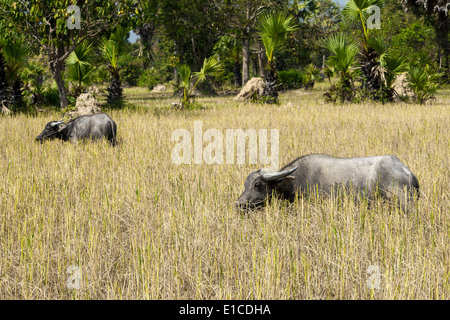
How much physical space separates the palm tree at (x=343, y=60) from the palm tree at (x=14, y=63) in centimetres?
1025

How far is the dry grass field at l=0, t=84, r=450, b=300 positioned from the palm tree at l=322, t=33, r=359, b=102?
27.5 feet

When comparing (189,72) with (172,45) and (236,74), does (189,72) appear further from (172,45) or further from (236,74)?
(236,74)

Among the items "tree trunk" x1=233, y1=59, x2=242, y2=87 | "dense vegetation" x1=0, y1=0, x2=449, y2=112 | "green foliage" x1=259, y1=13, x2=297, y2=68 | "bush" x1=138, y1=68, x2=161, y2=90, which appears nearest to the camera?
"dense vegetation" x1=0, y1=0, x2=449, y2=112

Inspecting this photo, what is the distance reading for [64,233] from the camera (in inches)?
125

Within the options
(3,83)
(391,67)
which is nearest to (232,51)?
(391,67)

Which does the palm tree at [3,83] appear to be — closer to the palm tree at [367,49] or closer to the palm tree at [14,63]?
the palm tree at [14,63]

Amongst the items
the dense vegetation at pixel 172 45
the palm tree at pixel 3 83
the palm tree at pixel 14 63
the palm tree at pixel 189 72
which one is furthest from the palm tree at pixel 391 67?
the palm tree at pixel 3 83

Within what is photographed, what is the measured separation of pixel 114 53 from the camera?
12.5 m

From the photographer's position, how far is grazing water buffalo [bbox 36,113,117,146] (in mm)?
6678

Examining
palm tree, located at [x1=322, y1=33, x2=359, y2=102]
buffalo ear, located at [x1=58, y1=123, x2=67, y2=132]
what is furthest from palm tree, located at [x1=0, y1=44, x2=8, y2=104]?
palm tree, located at [x1=322, y1=33, x2=359, y2=102]

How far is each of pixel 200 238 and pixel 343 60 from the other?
38.1 feet

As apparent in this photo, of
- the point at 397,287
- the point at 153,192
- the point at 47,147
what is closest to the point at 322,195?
the point at 397,287

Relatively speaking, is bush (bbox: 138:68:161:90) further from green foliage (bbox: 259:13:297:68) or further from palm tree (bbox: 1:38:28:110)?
green foliage (bbox: 259:13:297:68)

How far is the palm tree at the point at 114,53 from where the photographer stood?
39.8 feet
